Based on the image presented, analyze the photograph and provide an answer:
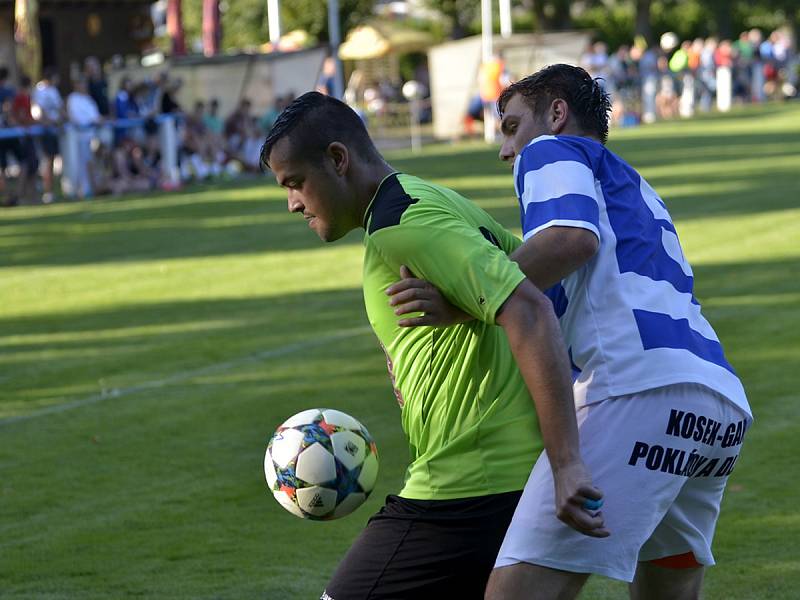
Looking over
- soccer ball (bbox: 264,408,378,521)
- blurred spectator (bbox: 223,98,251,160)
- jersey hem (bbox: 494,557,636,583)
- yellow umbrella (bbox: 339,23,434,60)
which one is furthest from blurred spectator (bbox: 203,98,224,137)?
jersey hem (bbox: 494,557,636,583)

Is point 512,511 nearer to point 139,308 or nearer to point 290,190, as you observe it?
point 290,190

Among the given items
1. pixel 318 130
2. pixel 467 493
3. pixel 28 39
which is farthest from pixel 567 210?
pixel 28 39

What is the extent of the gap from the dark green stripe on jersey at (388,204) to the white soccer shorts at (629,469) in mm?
697

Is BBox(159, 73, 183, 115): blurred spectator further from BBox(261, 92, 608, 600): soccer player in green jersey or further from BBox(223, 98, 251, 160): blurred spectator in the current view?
BBox(261, 92, 608, 600): soccer player in green jersey

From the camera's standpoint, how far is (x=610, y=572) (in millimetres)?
3531

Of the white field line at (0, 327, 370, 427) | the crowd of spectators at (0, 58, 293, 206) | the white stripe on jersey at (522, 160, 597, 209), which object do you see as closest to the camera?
the white stripe on jersey at (522, 160, 597, 209)

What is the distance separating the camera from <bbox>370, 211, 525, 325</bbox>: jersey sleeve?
3.33 metres

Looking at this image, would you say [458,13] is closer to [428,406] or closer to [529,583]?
[428,406]

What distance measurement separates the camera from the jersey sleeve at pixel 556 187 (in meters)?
3.54

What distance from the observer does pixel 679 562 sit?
401 centimetres

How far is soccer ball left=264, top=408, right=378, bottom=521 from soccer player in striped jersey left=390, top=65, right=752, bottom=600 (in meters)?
1.15

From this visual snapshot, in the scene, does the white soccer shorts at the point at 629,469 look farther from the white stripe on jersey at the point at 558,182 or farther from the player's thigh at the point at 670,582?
the white stripe on jersey at the point at 558,182

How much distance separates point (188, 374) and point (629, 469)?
7.86m

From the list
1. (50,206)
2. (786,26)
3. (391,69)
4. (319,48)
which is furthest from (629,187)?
(786,26)
